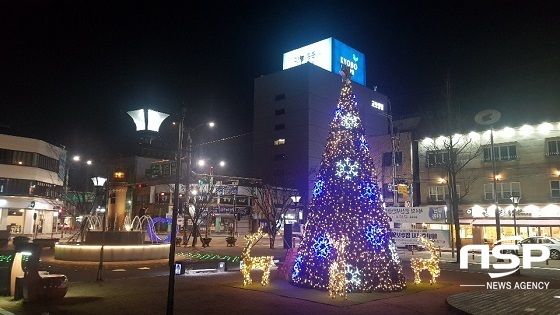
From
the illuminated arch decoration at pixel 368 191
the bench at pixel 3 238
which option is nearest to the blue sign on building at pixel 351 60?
the bench at pixel 3 238

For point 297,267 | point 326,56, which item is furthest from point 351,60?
point 297,267

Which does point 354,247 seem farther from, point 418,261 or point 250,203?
point 250,203

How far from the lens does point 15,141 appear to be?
51719mm

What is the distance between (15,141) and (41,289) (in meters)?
47.3

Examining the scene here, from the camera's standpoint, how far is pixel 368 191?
13.8 meters

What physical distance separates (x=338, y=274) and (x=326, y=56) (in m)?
69.0

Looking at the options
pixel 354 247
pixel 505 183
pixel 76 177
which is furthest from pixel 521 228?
pixel 76 177

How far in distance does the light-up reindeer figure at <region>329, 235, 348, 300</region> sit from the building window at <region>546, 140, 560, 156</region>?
3391cm

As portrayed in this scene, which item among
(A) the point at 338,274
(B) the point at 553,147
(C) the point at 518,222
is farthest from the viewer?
(C) the point at 518,222

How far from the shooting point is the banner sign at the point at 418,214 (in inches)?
995

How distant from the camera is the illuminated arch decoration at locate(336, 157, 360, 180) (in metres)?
13.9

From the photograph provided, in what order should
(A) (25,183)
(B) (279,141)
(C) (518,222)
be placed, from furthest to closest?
(B) (279,141)
(A) (25,183)
(C) (518,222)

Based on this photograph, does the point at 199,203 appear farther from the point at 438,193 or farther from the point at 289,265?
the point at 289,265

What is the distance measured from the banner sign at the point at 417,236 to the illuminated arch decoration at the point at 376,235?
13.7 meters
